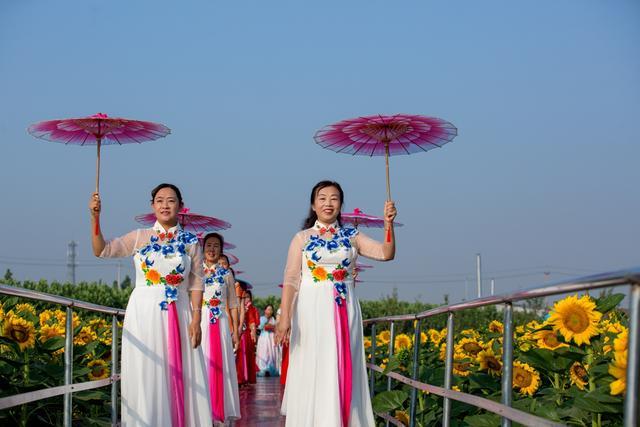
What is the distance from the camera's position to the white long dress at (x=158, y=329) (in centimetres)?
607

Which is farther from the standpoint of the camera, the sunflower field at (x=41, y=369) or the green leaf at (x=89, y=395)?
the green leaf at (x=89, y=395)

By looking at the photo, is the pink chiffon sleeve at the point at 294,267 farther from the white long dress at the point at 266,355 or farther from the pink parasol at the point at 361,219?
the white long dress at the point at 266,355

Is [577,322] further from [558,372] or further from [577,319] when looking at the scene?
[558,372]

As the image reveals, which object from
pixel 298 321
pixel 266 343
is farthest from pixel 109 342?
pixel 266 343

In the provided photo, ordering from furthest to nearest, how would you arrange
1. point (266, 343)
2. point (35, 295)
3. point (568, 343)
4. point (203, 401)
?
point (266, 343) < point (203, 401) < point (568, 343) < point (35, 295)

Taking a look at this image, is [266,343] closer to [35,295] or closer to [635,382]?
[35,295]

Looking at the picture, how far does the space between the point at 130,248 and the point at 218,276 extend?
438 centimetres

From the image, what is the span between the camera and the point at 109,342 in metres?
7.82

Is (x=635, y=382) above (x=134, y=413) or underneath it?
above

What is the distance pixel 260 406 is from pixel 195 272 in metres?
5.98

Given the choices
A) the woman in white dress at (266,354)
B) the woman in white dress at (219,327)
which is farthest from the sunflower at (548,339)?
the woman in white dress at (266,354)

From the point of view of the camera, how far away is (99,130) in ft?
22.2

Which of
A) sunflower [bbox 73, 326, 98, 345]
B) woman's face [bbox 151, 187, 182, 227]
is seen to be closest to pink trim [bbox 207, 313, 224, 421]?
sunflower [bbox 73, 326, 98, 345]

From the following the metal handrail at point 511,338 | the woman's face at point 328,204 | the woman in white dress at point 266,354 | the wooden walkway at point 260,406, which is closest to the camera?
the metal handrail at point 511,338
